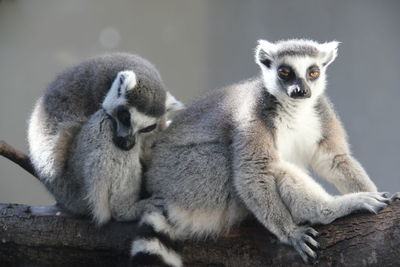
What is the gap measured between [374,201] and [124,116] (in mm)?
1809

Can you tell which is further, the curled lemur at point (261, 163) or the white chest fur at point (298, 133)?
the white chest fur at point (298, 133)

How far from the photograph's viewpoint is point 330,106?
4.11 m

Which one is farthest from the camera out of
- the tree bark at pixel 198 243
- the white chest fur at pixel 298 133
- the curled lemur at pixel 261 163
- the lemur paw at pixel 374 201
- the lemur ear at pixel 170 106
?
the lemur ear at pixel 170 106

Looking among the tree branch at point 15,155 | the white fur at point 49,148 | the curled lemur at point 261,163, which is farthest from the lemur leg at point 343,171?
the tree branch at point 15,155

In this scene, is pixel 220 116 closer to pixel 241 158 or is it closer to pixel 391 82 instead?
pixel 241 158

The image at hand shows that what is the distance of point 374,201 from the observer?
10.5ft

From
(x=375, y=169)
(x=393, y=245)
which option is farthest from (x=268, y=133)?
(x=375, y=169)

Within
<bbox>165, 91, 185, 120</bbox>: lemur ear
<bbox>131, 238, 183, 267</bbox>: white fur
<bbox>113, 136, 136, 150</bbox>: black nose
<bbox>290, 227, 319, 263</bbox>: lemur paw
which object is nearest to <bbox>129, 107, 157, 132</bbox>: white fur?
<bbox>113, 136, 136, 150</bbox>: black nose

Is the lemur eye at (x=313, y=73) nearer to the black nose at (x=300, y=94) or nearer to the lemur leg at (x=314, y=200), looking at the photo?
the black nose at (x=300, y=94)

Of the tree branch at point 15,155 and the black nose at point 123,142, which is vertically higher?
the black nose at point 123,142

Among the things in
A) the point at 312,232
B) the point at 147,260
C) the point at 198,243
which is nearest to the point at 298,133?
the point at 312,232

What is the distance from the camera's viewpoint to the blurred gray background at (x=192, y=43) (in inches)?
246

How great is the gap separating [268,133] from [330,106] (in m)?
0.80

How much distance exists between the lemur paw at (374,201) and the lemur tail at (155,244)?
1233mm
